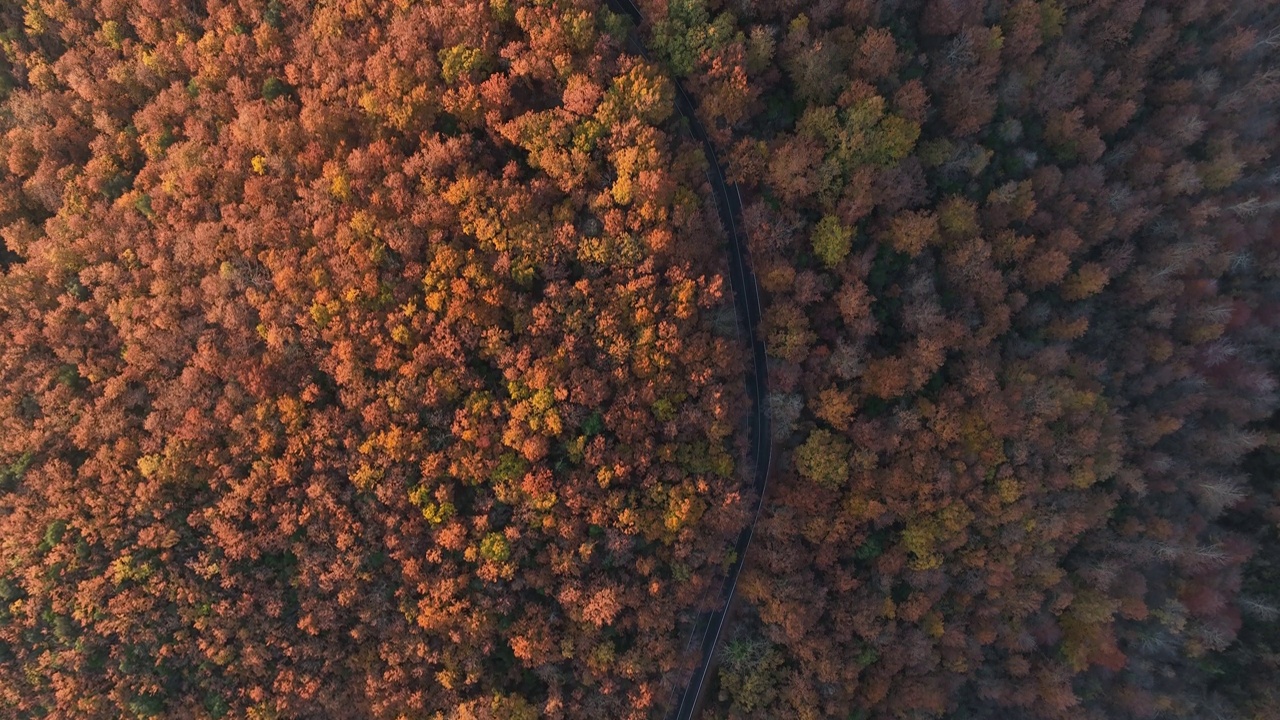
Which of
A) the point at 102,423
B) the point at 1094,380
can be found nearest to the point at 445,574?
the point at 102,423

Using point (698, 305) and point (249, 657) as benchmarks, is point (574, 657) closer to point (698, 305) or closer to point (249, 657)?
point (249, 657)

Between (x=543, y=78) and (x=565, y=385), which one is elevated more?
(x=543, y=78)

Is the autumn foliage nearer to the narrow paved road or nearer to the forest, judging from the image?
the forest

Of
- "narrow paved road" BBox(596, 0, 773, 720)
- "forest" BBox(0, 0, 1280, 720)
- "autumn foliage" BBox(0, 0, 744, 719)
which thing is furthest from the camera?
"narrow paved road" BBox(596, 0, 773, 720)

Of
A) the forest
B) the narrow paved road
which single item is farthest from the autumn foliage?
the narrow paved road

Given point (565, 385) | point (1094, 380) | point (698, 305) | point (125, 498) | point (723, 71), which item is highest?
point (723, 71)
